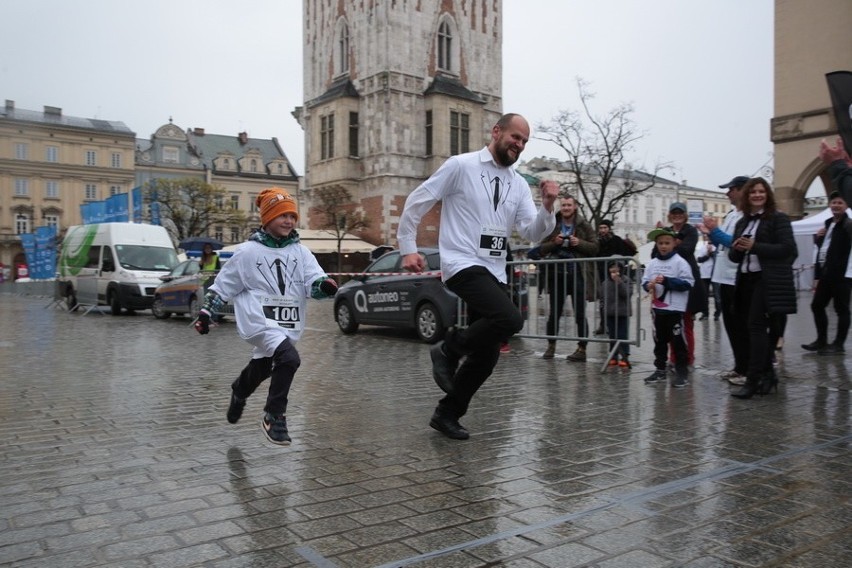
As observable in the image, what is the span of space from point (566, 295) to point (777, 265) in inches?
131

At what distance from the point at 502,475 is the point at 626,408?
8.23 feet

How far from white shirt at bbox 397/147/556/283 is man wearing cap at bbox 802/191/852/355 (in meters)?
6.98

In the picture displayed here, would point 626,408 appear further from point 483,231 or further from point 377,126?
point 377,126

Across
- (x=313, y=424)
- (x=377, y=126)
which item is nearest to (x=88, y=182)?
(x=377, y=126)

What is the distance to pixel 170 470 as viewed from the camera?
4391mm

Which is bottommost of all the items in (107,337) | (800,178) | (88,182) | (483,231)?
(107,337)

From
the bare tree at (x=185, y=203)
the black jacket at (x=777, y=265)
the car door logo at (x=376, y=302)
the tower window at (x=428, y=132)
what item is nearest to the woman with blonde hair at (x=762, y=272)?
the black jacket at (x=777, y=265)

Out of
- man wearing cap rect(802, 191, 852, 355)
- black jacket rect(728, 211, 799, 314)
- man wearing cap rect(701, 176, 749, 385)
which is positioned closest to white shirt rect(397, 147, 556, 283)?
black jacket rect(728, 211, 799, 314)

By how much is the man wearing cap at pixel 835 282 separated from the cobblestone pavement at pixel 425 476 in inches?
95.4

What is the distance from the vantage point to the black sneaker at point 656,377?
7814mm

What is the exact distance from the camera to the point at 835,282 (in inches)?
400

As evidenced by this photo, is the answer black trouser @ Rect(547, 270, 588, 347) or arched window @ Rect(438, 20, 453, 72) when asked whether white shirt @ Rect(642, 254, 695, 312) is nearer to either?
black trouser @ Rect(547, 270, 588, 347)

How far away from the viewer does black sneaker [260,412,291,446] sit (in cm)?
487

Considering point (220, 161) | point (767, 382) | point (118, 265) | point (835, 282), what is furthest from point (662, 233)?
point (220, 161)
